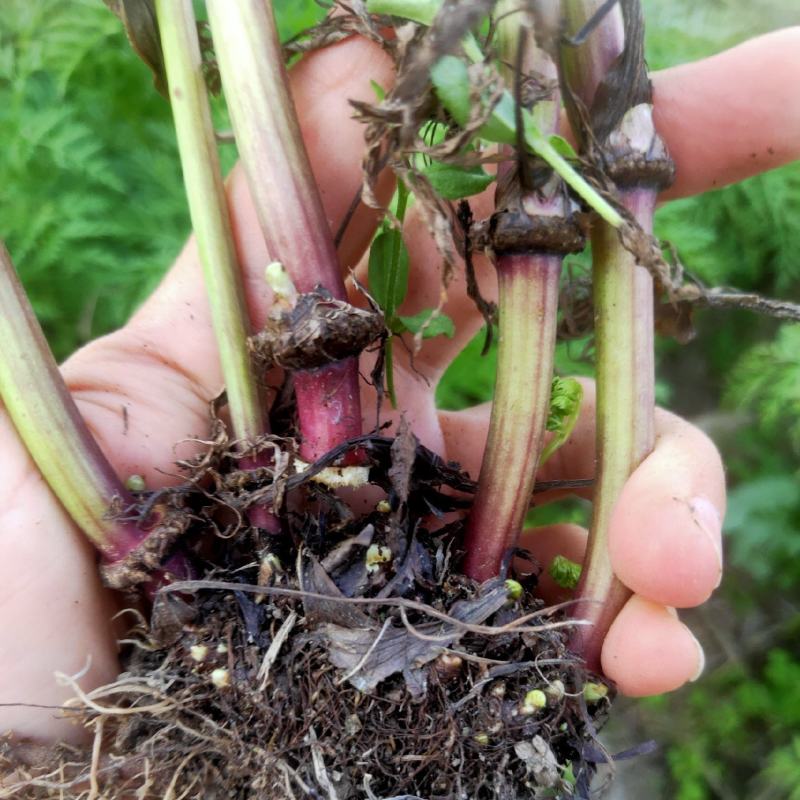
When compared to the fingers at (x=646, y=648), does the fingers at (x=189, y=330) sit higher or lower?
higher

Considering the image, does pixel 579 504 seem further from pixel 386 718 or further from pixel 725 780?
pixel 386 718

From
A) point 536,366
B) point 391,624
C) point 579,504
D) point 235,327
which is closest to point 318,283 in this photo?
point 235,327

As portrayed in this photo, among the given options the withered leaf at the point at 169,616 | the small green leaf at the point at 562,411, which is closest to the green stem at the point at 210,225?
the withered leaf at the point at 169,616

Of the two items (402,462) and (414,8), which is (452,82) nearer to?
(414,8)

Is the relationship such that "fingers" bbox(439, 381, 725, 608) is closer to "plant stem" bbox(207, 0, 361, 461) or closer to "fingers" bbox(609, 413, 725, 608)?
"fingers" bbox(609, 413, 725, 608)

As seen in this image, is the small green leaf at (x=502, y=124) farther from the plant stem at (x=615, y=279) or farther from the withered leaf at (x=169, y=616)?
the withered leaf at (x=169, y=616)
